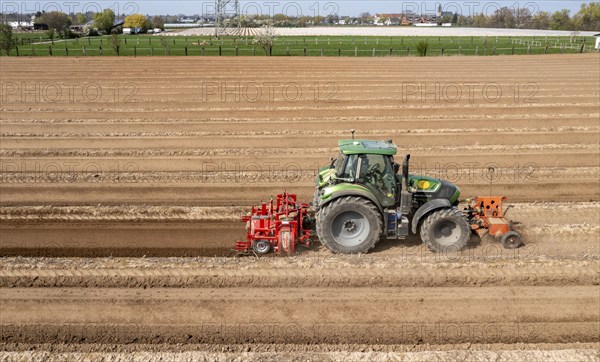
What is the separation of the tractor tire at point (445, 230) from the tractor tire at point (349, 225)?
767 millimetres

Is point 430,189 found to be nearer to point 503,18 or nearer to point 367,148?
point 367,148

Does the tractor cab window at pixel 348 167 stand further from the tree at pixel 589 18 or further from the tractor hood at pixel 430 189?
the tree at pixel 589 18

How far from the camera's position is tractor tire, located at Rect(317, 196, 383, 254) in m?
8.18

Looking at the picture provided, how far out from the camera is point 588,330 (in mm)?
6590

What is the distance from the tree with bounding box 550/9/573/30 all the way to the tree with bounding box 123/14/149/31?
71.2m

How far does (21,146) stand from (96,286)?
9.62 meters

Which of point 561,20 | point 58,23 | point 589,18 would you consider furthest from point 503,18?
point 58,23

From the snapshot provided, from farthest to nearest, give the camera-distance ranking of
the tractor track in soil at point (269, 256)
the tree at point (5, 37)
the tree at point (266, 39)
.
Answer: the tree at point (266, 39), the tree at point (5, 37), the tractor track in soil at point (269, 256)

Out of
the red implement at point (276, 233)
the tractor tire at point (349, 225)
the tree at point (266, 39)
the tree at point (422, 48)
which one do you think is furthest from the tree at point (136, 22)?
the tractor tire at point (349, 225)

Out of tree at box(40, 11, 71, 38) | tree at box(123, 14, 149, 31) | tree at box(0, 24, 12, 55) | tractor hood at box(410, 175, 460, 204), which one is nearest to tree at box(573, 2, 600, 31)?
tree at box(123, 14, 149, 31)

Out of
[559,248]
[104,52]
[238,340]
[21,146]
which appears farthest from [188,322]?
[104,52]

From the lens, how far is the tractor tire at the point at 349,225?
818cm

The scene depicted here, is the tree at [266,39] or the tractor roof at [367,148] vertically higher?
the tree at [266,39]

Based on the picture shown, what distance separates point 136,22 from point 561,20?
72.8 meters
